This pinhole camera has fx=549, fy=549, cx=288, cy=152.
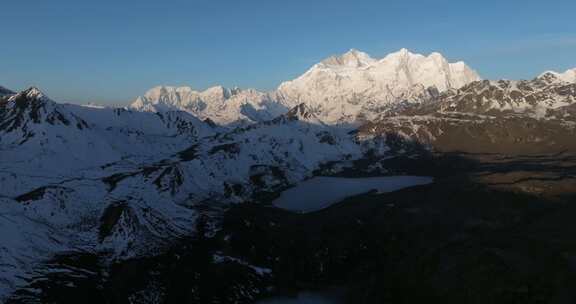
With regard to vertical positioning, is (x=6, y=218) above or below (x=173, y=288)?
above

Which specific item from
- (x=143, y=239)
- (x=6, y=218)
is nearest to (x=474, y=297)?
Result: (x=143, y=239)

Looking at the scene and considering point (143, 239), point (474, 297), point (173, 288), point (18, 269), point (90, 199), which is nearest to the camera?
point (474, 297)

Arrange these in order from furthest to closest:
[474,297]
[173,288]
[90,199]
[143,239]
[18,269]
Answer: [90,199] → [143,239] → [173,288] → [18,269] → [474,297]

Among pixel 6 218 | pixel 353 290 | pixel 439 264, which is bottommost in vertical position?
pixel 353 290

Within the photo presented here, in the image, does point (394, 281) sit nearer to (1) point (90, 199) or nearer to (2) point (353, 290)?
(2) point (353, 290)

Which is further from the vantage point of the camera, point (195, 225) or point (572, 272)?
point (195, 225)

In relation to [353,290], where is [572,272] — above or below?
above

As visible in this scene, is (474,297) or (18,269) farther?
(18,269)

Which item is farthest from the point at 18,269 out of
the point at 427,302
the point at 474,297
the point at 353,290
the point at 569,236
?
the point at 569,236

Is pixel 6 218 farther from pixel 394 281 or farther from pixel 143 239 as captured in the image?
pixel 394 281
